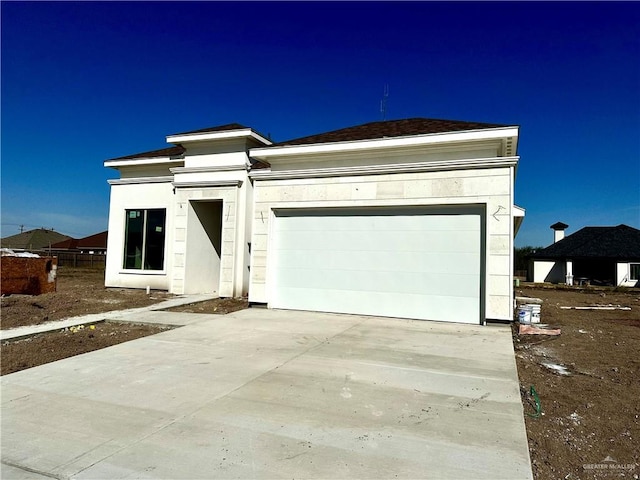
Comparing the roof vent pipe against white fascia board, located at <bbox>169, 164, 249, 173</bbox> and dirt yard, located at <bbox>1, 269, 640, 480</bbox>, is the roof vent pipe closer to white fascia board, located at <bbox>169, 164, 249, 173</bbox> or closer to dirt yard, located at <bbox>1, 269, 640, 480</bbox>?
dirt yard, located at <bbox>1, 269, 640, 480</bbox>

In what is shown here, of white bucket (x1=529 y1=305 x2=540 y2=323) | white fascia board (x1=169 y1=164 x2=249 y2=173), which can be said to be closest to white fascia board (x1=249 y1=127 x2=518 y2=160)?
white fascia board (x1=169 y1=164 x2=249 y2=173)

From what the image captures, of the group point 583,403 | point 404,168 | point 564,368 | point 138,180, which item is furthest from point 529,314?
point 138,180

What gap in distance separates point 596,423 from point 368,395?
2.27m

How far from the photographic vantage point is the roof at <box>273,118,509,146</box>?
10.6 meters

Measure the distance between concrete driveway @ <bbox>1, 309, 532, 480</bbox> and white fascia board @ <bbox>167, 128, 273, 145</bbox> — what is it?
8188 millimetres

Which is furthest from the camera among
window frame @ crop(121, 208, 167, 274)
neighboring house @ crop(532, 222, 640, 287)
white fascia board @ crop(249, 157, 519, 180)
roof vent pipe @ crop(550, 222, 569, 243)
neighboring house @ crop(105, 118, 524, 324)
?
roof vent pipe @ crop(550, 222, 569, 243)

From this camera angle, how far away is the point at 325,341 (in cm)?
706

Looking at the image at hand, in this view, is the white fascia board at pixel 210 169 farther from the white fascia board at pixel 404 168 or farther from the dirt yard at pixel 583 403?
the dirt yard at pixel 583 403

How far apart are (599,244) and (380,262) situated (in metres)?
32.0

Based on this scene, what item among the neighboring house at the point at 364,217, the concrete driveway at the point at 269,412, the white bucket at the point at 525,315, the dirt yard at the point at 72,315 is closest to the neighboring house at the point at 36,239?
the dirt yard at the point at 72,315

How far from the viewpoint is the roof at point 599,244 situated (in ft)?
103

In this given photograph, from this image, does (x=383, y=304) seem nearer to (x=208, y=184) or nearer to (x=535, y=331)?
(x=535, y=331)

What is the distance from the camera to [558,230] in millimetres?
39938

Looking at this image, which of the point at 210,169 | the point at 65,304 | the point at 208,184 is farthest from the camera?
the point at 210,169
